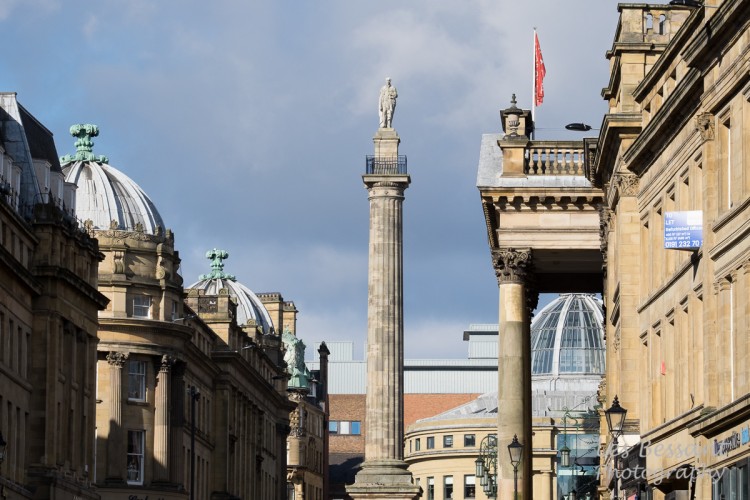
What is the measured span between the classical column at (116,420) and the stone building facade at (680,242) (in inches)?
2015

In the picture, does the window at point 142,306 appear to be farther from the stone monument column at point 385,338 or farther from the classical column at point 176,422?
the stone monument column at point 385,338

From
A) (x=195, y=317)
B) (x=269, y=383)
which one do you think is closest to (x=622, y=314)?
(x=195, y=317)

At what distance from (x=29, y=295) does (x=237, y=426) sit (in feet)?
181

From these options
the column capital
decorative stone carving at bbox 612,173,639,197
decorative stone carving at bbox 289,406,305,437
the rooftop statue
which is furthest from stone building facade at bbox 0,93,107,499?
the rooftop statue

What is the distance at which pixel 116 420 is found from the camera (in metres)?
109

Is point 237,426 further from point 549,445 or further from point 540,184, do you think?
point 540,184

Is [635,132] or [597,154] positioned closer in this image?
[635,132]

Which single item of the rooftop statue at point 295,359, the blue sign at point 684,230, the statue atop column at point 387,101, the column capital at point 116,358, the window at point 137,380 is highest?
the statue atop column at point 387,101

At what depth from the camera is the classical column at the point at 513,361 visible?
215 ft

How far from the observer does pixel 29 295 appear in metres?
87.0

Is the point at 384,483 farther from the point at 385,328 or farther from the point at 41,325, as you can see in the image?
the point at 41,325

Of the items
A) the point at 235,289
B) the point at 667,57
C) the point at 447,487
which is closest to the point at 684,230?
the point at 667,57

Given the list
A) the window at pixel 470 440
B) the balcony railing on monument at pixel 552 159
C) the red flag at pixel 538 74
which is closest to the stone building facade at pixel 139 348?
the red flag at pixel 538 74

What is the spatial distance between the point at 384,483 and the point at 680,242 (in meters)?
79.8
